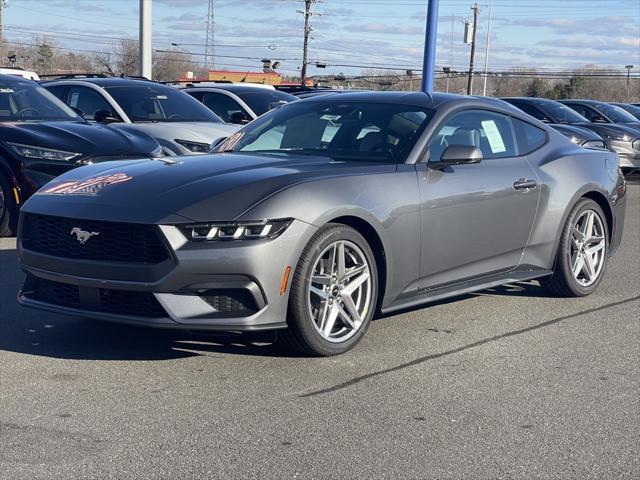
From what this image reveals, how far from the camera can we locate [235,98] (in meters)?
15.1

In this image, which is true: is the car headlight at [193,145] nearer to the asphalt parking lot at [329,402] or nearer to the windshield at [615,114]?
the asphalt parking lot at [329,402]

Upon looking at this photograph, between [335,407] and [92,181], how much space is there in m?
1.97

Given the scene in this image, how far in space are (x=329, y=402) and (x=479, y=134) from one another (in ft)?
8.98

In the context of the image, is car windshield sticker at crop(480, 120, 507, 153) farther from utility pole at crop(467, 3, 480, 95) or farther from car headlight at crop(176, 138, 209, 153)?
utility pole at crop(467, 3, 480, 95)

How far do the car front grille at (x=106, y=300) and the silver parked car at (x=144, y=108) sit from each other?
6.29 meters

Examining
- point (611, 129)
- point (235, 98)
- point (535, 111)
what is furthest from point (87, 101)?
point (611, 129)

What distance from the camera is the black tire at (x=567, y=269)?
7.06 meters

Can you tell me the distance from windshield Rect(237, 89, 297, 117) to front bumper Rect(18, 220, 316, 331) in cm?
1007

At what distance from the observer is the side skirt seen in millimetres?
5832

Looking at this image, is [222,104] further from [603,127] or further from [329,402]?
[329,402]

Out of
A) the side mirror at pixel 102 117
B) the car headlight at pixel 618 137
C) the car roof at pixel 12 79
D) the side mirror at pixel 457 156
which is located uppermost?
the car roof at pixel 12 79

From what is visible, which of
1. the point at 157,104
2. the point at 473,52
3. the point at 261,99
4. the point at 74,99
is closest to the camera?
the point at 157,104

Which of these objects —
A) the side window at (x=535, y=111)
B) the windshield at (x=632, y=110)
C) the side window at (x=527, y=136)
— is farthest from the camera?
the windshield at (x=632, y=110)

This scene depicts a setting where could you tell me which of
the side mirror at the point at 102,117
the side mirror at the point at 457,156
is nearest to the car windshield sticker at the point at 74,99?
the side mirror at the point at 102,117
